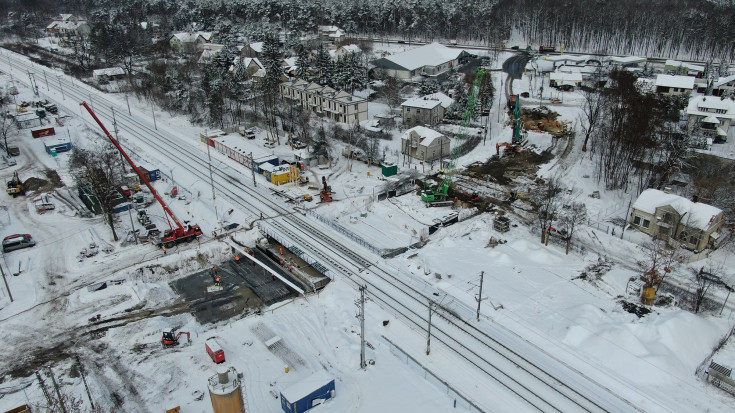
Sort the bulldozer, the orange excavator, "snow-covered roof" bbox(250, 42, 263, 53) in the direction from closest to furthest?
the bulldozer
the orange excavator
"snow-covered roof" bbox(250, 42, 263, 53)

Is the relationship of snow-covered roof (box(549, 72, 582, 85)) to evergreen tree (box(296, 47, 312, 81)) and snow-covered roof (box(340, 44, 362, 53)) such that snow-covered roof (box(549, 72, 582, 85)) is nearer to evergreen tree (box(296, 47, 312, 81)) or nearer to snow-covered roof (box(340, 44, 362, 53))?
snow-covered roof (box(340, 44, 362, 53))

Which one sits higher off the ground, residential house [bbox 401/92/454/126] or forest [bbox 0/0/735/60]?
forest [bbox 0/0/735/60]

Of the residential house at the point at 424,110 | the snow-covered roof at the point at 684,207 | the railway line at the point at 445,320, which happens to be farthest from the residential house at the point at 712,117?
the railway line at the point at 445,320

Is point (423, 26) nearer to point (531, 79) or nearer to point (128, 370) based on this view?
point (531, 79)

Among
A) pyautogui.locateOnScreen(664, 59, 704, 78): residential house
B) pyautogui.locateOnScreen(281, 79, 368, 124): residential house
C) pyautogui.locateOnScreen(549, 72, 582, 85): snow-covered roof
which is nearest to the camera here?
pyautogui.locateOnScreen(281, 79, 368, 124): residential house

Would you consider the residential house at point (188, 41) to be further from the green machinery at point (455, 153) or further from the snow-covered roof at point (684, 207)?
the snow-covered roof at point (684, 207)

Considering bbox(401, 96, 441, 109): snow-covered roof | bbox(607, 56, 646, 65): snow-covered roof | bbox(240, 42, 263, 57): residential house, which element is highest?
bbox(240, 42, 263, 57): residential house

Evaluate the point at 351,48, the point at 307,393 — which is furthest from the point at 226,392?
the point at 351,48

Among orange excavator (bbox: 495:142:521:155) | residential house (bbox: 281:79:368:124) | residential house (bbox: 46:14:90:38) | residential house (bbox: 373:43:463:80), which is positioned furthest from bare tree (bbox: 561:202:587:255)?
residential house (bbox: 46:14:90:38)
